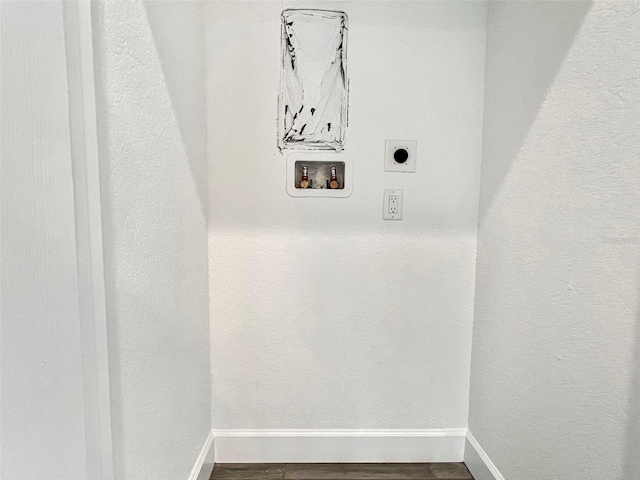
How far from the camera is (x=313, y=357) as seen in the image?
1.55 m

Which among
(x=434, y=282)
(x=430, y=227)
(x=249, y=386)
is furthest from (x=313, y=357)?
(x=430, y=227)

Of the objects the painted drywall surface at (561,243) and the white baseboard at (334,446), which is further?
the white baseboard at (334,446)

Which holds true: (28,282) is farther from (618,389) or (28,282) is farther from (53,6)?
(618,389)

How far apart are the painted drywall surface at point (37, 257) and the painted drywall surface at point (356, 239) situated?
0.83 metres

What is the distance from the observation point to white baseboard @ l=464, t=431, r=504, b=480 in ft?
4.43

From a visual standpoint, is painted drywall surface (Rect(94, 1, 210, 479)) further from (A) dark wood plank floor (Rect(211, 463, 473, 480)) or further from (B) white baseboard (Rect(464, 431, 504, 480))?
(B) white baseboard (Rect(464, 431, 504, 480))

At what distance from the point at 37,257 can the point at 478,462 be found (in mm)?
1600

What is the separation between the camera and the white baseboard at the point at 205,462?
132 cm

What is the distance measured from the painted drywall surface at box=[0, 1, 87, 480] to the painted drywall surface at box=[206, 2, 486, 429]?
0.83 metres

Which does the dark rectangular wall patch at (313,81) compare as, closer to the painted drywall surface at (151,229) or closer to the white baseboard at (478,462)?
the painted drywall surface at (151,229)

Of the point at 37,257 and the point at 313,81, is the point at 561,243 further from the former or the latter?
the point at 37,257

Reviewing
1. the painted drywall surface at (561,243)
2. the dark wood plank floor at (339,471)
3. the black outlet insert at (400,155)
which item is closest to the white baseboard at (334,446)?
the dark wood plank floor at (339,471)

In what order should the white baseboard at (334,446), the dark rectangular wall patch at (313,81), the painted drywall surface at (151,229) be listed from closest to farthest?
the painted drywall surface at (151,229), the dark rectangular wall patch at (313,81), the white baseboard at (334,446)

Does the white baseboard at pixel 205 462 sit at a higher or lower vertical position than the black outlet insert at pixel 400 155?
lower
